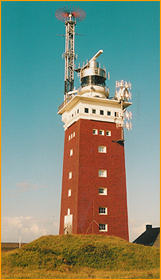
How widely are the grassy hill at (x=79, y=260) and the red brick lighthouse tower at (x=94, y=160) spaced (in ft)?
19.3

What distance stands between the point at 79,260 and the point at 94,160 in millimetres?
16256

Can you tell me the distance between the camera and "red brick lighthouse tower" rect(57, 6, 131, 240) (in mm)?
42062

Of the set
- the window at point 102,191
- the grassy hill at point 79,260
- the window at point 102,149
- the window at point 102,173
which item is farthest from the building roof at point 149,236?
the window at point 102,149

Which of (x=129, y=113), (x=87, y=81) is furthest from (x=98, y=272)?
(x=87, y=81)

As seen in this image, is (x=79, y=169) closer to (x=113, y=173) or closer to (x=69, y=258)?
(x=113, y=173)

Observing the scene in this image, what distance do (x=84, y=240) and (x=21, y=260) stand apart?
8470 mm

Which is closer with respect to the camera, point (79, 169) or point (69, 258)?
point (69, 258)

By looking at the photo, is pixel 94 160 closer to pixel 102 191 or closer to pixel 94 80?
pixel 102 191

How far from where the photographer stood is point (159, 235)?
46.9 m

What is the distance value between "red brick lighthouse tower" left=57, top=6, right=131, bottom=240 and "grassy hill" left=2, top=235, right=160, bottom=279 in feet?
19.3

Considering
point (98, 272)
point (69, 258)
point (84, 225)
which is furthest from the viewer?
point (84, 225)

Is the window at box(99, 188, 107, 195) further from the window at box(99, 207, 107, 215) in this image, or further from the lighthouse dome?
the lighthouse dome

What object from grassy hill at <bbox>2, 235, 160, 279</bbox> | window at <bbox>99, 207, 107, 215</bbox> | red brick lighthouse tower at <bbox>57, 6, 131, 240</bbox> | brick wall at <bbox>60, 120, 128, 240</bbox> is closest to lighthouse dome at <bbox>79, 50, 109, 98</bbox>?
red brick lighthouse tower at <bbox>57, 6, 131, 240</bbox>

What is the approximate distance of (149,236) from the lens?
50188mm
